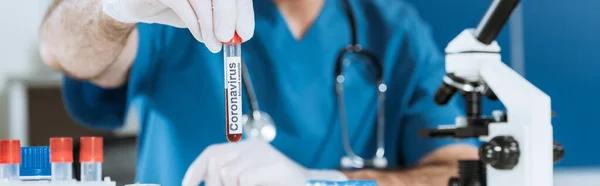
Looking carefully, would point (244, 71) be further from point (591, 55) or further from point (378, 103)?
point (591, 55)

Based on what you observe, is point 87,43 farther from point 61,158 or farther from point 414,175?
point 414,175

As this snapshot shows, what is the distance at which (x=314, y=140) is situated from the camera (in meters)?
1.63

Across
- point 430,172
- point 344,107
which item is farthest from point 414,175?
point 344,107

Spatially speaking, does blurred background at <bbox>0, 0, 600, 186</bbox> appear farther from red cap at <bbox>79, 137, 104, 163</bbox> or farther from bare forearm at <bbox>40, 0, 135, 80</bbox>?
red cap at <bbox>79, 137, 104, 163</bbox>

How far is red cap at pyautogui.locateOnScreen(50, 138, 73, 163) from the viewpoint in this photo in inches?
39.1

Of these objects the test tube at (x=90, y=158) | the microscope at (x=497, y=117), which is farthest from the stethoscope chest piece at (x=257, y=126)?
the test tube at (x=90, y=158)

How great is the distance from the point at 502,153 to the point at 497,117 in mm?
81

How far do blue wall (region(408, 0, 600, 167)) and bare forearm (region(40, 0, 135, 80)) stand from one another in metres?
0.92

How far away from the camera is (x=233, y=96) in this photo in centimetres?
96

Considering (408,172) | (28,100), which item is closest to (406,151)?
(408,172)

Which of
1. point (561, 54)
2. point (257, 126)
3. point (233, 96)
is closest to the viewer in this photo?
point (233, 96)

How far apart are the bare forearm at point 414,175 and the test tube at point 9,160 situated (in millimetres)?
657

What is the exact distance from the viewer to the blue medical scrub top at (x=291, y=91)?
5.01 ft

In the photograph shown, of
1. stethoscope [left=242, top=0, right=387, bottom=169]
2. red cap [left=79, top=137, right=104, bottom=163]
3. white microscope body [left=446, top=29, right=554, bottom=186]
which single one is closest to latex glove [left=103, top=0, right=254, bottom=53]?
red cap [left=79, top=137, right=104, bottom=163]
